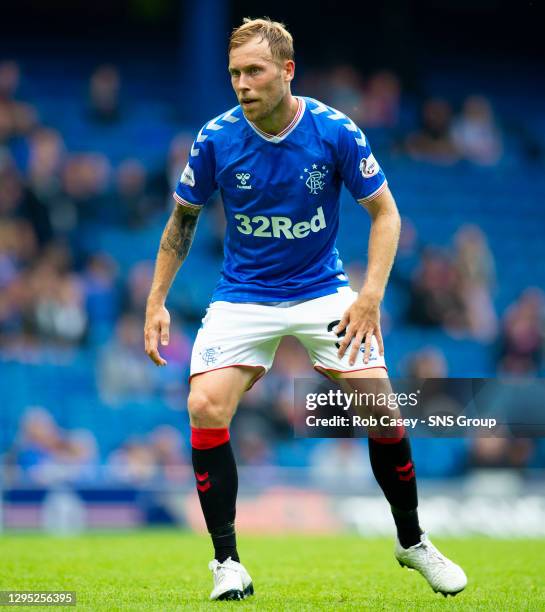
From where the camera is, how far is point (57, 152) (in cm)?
1661

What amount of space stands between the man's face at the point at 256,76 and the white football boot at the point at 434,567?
2.14 meters

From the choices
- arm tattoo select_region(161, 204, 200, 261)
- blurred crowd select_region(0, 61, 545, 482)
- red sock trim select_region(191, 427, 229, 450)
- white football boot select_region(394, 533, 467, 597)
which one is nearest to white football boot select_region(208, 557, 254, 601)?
red sock trim select_region(191, 427, 229, 450)

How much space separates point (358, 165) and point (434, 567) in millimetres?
1893

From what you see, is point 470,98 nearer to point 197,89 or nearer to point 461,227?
point 461,227

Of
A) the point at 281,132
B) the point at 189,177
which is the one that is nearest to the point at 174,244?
the point at 189,177

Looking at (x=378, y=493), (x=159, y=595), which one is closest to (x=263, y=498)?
(x=378, y=493)

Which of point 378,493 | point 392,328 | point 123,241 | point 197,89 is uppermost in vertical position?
point 197,89

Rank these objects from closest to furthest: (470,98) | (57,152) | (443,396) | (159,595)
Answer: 1. (159,595)
2. (443,396)
3. (57,152)
4. (470,98)

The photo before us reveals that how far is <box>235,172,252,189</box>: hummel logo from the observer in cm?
584

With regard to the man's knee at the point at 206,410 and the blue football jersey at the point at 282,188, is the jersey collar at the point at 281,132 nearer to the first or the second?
the blue football jersey at the point at 282,188

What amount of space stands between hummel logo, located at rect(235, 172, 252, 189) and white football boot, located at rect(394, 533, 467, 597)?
1837 mm

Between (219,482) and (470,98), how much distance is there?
1597 centimetres

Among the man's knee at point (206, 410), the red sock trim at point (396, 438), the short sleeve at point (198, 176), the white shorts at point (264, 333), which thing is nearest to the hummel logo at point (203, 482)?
the man's knee at point (206, 410)

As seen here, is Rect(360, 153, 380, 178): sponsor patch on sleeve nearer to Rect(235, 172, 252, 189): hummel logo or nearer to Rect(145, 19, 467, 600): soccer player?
Rect(145, 19, 467, 600): soccer player
